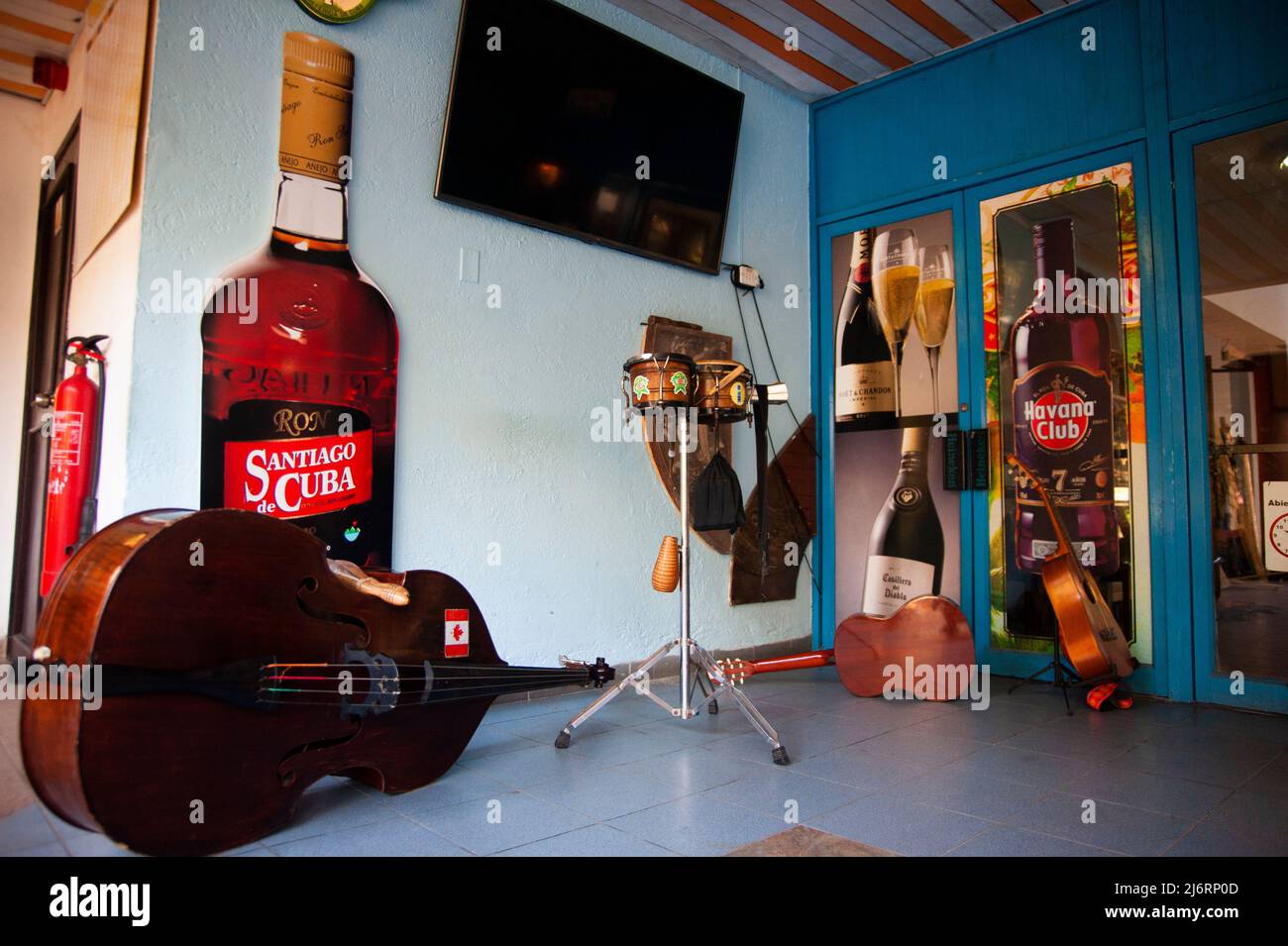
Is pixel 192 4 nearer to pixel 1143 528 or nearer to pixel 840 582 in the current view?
pixel 840 582

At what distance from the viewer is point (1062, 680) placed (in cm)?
324

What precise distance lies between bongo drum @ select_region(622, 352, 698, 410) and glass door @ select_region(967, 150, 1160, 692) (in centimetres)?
171

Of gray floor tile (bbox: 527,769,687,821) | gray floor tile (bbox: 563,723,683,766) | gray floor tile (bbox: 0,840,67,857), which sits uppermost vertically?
gray floor tile (bbox: 0,840,67,857)

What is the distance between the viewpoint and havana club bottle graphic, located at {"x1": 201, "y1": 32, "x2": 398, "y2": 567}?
98.4 inches

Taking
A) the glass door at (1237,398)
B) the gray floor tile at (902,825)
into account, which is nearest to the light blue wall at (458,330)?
the gray floor tile at (902,825)

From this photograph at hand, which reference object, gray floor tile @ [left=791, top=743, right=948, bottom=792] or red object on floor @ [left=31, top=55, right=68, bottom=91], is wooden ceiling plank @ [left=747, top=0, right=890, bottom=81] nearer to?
red object on floor @ [left=31, top=55, right=68, bottom=91]

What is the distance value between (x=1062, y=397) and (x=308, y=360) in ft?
10.2

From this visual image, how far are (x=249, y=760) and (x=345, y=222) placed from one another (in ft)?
6.06

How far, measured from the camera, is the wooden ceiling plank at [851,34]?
3.70 meters

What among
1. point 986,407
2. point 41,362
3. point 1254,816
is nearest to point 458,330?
point 41,362

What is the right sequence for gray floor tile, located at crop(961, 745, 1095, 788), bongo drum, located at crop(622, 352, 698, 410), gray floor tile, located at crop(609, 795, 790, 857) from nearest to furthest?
gray floor tile, located at crop(609, 795, 790, 857)
gray floor tile, located at crop(961, 745, 1095, 788)
bongo drum, located at crop(622, 352, 698, 410)

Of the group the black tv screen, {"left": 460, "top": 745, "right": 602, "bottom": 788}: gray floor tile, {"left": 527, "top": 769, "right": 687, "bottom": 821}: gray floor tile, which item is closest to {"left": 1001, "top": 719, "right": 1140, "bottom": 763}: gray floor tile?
{"left": 527, "top": 769, "right": 687, "bottom": 821}: gray floor tile

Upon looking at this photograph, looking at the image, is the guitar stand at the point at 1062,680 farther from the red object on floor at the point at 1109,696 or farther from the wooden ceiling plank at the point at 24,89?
the wooden ceiling plank at the point at 24,89
